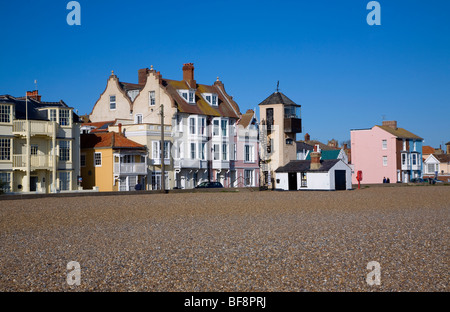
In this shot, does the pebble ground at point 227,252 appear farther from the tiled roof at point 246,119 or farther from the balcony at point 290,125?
the balcony at point 290,125

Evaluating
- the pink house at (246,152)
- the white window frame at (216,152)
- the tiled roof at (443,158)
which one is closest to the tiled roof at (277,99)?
the pink house at (246,152)

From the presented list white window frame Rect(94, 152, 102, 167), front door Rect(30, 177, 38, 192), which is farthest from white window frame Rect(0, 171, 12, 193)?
white window frame Rect(94, 152, 102, 167)

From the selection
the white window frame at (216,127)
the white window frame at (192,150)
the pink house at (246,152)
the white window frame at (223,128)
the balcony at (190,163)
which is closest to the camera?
the balcony at (190,163)

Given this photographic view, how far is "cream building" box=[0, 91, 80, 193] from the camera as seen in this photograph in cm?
5081

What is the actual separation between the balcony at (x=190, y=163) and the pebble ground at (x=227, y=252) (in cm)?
3655

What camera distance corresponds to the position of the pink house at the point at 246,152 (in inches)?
2795

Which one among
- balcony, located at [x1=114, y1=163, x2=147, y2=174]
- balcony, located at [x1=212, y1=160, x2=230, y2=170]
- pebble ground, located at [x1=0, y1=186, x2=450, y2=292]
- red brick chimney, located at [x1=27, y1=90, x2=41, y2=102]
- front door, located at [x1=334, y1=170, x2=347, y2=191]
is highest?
red brick chimney, located at [x1=27, y1=90, x2=41, y2=102]

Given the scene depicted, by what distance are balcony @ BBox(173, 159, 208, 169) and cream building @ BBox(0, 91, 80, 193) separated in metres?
10.7

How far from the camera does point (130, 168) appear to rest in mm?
57812

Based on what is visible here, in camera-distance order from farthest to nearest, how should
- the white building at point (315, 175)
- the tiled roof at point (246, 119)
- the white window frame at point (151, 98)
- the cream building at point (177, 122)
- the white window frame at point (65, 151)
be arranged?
the tiled roof at point (246, 119)
the white window frame at point (151, 98)
the cream building at point (177, 122)
the white building at point (315, 175)
the white window frame at point (65, 151)

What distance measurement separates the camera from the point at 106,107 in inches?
2717

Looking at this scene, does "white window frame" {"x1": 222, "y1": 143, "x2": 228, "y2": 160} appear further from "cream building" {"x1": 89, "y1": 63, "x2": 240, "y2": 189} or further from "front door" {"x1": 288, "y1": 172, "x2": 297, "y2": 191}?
"front door" {"x1": 288, "y1": 172, "x2": 297, "y2": 191}

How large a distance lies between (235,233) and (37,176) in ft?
120
